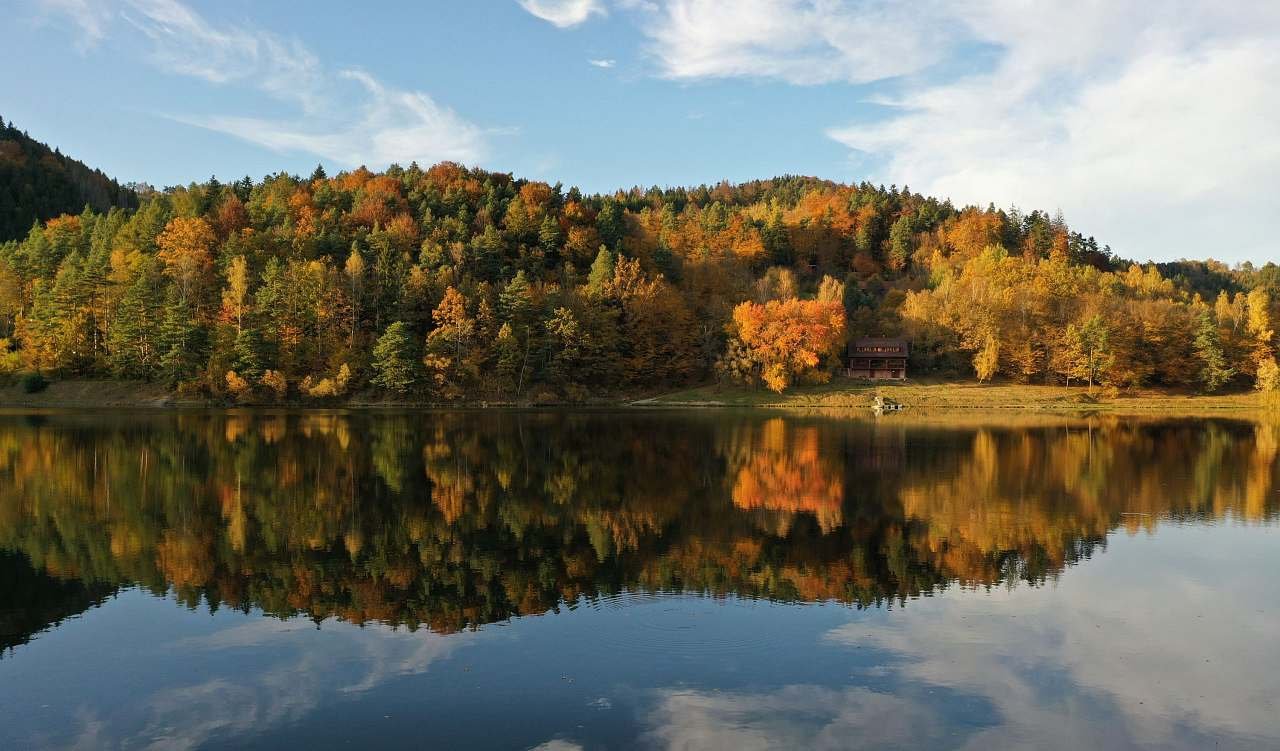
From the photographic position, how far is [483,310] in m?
75.9

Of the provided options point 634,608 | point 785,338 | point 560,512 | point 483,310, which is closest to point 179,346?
point 483,310

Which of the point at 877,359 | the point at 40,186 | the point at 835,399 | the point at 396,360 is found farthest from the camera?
the point at 40,186

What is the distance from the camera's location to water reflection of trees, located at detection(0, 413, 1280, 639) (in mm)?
14641

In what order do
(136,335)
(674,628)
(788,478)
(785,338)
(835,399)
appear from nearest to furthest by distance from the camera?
(674,628) → (788,478) → (136,335) → (835,399) → (785,338)

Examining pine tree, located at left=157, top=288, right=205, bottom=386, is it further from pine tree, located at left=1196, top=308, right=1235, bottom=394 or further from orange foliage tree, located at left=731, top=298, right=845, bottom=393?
pine tree, located at left=1196, top=308, right=1235, bottom=394

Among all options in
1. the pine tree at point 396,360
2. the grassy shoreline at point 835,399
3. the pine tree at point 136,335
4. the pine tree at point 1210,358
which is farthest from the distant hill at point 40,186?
the pine tree at point 1210,358

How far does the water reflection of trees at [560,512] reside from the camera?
48.0ft

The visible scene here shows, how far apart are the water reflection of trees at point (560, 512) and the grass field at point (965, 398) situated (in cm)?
3377

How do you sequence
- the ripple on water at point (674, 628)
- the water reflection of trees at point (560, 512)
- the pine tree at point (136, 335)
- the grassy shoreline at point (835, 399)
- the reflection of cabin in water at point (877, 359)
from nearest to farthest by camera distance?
the ripple on water at point (674, 628) < the water reflection of trees at point (560, 512) < the grassy shoreline at point (835, 399) < the pine tree at point (136, 335) < the reflection of cabin in water at point (877, 359)

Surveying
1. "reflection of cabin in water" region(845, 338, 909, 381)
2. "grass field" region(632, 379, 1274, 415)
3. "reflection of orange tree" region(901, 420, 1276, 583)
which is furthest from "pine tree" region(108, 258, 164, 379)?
"reflection of orange tree" region(901, 420, 1276, 583)

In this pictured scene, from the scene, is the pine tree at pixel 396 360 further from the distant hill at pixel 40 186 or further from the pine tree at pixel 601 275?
the distant hill at pixel 40 186

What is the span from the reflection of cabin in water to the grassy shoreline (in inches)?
176

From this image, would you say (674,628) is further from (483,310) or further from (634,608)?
(483,310)

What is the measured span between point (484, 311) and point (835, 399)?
33086 millimetres
